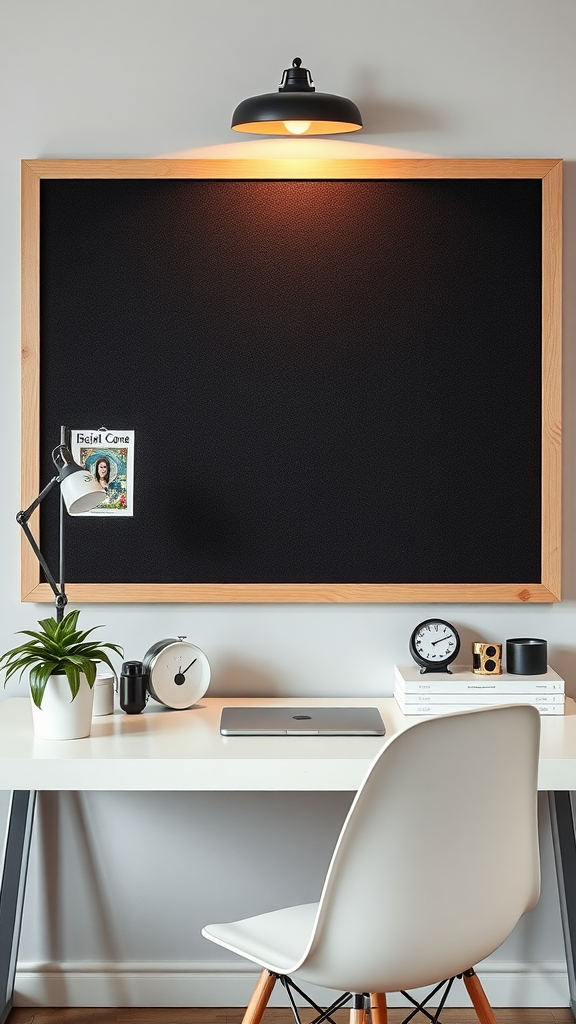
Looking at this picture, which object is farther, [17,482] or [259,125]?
[17,482]

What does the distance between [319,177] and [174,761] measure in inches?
54.9

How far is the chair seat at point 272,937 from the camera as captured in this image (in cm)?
163

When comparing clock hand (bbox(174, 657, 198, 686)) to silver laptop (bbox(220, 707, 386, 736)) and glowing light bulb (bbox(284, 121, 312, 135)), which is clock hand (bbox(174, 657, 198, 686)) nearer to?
silver laptop (bbox(220, 707, 386, 736))

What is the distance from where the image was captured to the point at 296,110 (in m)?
2.22

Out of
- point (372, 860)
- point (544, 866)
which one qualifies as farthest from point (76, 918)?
point (372, 860)

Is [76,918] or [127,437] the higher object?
[127,437]

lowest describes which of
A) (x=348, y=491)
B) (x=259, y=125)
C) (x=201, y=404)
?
(x=348, y=491)

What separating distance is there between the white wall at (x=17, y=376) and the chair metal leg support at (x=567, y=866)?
15 centimetres

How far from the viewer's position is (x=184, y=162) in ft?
8.07

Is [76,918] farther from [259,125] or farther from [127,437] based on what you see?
[259,125]

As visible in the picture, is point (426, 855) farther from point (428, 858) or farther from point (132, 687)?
point (132, 687)

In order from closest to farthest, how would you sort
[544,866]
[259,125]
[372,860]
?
[372,860] < [259,125] < [544,866]

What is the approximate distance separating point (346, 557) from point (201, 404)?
1.66 ft

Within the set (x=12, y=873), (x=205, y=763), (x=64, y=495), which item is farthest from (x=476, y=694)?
(x=12, y=873)
